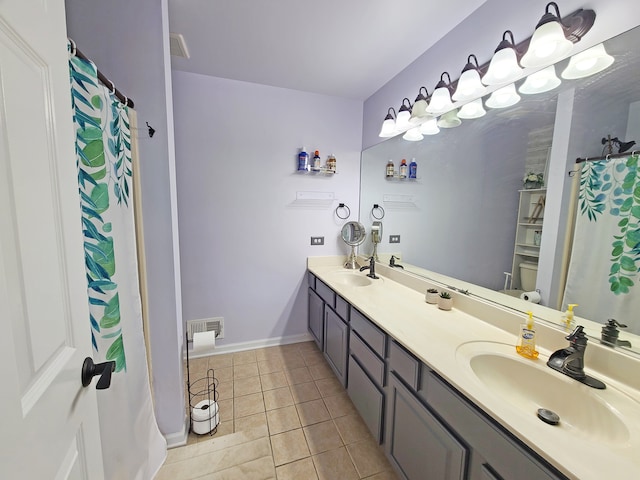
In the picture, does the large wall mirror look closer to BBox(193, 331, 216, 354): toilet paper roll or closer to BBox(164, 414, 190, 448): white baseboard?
BBox(193, 331, 216, 354): toilet paper roll

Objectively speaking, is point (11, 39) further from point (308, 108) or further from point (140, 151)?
point (308, 108)

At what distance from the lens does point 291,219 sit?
2.54 m

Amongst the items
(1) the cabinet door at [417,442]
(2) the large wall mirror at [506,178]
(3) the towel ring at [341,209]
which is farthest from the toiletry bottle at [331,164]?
(1) the cabinet door at [417,442]

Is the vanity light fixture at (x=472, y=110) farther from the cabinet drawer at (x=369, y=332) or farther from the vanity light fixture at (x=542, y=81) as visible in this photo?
the cabinet drawer at (x=369, y=332)

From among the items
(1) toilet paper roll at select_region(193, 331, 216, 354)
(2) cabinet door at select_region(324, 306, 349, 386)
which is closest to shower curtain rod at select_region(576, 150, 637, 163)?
(2) cabinet door at select_region(324, 306, 349, 386)

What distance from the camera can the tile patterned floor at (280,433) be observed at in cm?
138

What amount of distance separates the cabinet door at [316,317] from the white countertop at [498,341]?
13.2 inches

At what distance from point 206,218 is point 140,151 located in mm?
1030

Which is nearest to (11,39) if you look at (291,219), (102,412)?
(102,412)

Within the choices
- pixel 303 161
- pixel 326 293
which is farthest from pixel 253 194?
pixel 326 293

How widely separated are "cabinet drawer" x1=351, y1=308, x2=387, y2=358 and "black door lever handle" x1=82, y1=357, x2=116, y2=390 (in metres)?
1.10

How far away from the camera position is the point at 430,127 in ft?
6.23

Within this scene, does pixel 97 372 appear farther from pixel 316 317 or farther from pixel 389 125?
pixel 389 125

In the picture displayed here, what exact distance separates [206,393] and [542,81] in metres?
2.75
